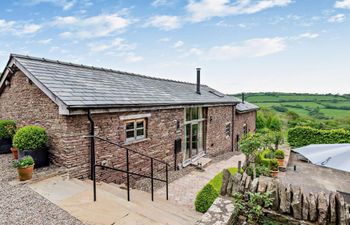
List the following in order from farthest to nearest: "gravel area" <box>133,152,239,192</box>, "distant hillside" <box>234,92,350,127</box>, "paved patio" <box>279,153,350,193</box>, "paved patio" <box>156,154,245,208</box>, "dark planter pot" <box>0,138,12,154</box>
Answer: "distant hillside" <box>234,92,350,127</box>, "paved patio" <box>279,153,350,193</box>, "dark planter pot" <box>0,138,12,154</box>, "gravel area" <box>133,152,239,192</box>, "paved patio" <box>156,154,245,208</box>

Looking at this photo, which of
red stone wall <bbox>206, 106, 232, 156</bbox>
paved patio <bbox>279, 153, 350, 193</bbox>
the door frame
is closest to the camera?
paved patio <bbox>279, 153, 350, 193</bbox>

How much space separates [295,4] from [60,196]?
15.2 meters

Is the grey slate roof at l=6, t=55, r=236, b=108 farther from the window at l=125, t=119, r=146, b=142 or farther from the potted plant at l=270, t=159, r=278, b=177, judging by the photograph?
the potted plant at l=270, t=159, r=278, b=177

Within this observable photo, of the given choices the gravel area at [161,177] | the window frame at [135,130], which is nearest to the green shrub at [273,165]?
the gravel area at [161,177]

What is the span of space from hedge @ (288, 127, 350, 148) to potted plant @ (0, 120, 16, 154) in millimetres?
20460

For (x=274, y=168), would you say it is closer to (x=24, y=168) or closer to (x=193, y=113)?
(x=193, y=113)

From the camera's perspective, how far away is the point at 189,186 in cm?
880

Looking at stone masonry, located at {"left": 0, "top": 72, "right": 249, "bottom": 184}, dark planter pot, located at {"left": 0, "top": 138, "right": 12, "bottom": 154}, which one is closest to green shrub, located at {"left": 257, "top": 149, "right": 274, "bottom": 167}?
stone masonry, located at {"left": 0, "top": 72, "right": 249, "bottom": 184}

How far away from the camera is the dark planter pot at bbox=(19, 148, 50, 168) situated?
608cm

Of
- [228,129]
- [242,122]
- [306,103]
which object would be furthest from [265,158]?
[306,103]

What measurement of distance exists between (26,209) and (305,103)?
164 feet

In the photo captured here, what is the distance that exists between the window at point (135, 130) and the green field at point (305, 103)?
31.2 m

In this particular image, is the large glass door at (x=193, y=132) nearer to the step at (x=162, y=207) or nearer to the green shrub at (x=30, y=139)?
the step at (x=162, y=207)

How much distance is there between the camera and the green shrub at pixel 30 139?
19.8 feet
